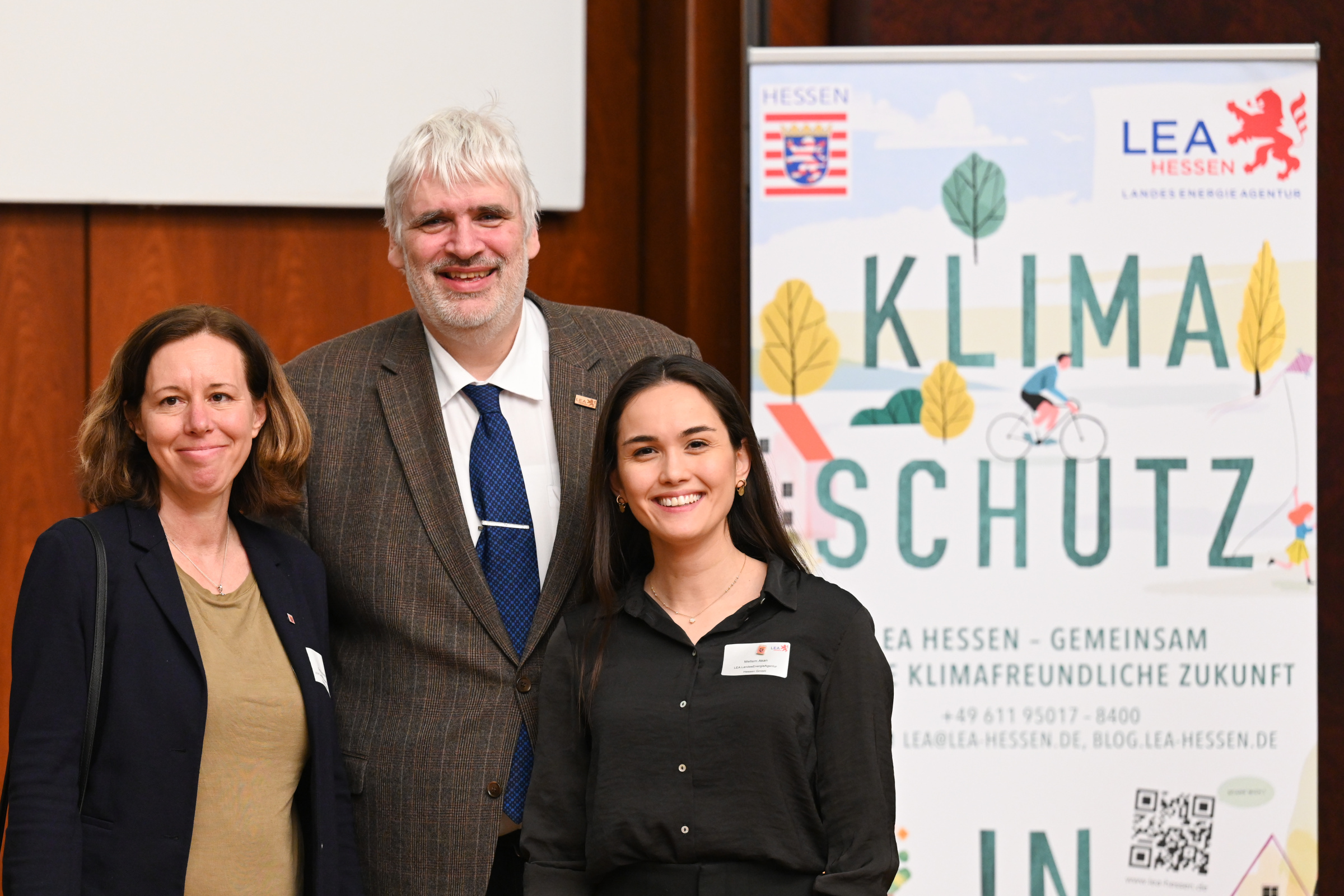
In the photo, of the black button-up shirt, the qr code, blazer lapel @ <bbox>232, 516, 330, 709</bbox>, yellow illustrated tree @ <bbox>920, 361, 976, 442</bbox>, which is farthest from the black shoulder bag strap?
the qr code

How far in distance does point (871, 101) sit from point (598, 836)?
1.73 meters

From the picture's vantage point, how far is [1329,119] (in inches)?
120

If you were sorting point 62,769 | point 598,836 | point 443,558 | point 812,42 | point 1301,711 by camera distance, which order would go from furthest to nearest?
1. point 812,42
2. point 1301,711
3. point 443,558
4. point 598,836
5. point 62,769

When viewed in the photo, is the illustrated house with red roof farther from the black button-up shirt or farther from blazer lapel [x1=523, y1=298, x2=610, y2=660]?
the black button-up shirt

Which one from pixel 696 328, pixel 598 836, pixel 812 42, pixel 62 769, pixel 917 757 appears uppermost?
pixel 812 42

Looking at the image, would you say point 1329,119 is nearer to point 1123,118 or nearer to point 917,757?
point 1123,118

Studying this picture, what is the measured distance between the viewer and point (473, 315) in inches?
74.4

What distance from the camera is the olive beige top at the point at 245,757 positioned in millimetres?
1623

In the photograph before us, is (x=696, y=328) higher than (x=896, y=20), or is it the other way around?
(x=896, y=20)

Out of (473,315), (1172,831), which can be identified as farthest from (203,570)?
(1172,831)

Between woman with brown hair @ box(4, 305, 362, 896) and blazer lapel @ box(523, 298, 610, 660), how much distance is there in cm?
35

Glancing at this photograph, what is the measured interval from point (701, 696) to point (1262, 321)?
1.69 meters

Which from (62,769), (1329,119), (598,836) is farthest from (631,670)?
(1329,119)

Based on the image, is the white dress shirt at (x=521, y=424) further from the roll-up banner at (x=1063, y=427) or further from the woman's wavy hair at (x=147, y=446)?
the roll-up banner at (x=1063, y=427)
